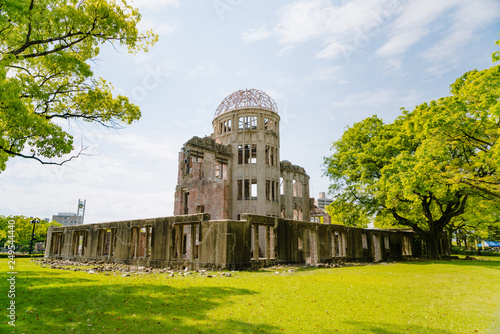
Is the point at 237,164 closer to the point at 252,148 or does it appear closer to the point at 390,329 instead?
the point at 252,148

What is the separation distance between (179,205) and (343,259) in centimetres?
1568

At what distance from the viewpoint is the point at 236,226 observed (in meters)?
15.9

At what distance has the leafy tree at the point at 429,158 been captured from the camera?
16.0 metres

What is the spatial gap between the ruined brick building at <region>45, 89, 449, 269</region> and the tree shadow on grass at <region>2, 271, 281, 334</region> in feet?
23.9

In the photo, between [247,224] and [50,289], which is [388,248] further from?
[50,289]

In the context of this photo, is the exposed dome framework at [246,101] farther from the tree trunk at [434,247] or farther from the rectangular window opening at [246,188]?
the tree trunk at [434,247]

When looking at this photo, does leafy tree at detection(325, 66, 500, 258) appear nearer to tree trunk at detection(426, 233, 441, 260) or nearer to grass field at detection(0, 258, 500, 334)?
tree trunk at detection(426, 233, 441, 260)

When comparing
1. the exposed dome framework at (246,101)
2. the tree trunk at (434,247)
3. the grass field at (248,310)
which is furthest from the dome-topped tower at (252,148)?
the grass field at (248,310)

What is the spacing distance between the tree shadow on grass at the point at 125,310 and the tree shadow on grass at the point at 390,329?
1471 mm

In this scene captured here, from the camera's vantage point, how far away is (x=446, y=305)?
23.2 ft

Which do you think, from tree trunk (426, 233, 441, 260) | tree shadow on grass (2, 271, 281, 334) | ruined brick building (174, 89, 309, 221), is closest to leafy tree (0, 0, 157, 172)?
tree shadow on grass (2, 271, 281, 334)

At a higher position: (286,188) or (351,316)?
(286,188)

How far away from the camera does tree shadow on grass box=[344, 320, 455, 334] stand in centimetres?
500

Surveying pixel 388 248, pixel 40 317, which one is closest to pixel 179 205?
pixel 388 248
